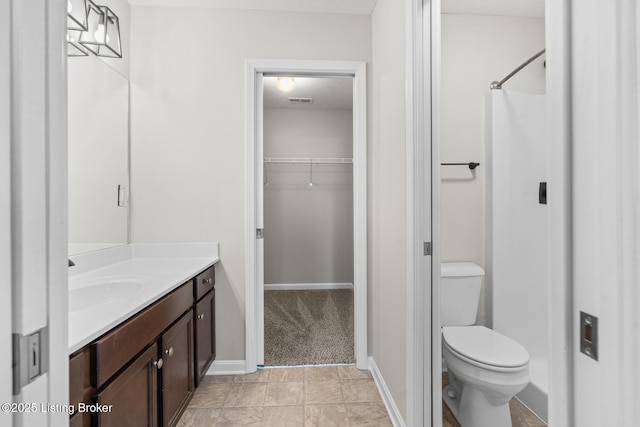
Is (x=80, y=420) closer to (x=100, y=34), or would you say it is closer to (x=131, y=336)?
(x=131, y=336)

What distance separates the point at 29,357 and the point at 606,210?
84 centimetres

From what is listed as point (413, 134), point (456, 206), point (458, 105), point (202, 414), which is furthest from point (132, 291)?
point (458, 105)

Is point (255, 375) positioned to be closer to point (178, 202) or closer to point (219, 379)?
point (219, 379)

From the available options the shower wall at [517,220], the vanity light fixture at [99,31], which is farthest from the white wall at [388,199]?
the vanity light fixture at [99,31]

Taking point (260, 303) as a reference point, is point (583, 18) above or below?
above

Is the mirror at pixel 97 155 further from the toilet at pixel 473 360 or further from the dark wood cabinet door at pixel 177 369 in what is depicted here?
the toilet at pixel 473 360

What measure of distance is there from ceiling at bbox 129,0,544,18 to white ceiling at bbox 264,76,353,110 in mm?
829

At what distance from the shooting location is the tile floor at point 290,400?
1696 millimetres

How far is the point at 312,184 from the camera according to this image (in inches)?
153

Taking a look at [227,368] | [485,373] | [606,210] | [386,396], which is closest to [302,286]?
[227,368]

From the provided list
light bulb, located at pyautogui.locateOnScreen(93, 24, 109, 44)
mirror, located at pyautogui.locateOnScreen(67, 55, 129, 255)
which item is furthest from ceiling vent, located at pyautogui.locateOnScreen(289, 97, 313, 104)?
light bulb, located at pyautogui.locateOnScreen(93, 24, 109, 44)

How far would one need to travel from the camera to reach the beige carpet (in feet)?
7.73

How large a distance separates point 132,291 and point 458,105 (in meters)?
2.13

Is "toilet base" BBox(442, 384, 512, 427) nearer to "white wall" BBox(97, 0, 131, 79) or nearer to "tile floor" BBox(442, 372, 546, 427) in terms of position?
"tile floor" BBox(442, 372, 546, 427)
